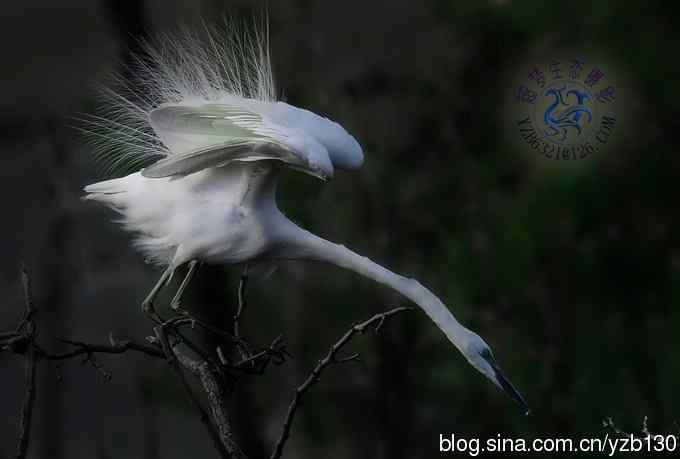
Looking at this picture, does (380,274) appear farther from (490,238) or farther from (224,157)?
(490,238)

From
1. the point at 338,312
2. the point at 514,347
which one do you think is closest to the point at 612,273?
the point at 514,347

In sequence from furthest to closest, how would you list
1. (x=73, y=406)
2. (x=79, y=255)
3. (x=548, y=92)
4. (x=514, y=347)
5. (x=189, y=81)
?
(x=73, y=406) → (x=514, y=347) → (x=79, y=255) → (x=548, y=92) → (x=189, y=81)

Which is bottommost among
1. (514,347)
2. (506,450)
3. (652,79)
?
(506,450)

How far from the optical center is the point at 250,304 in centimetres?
548

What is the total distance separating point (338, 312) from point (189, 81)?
3.02m

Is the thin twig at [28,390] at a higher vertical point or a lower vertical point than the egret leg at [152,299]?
lower

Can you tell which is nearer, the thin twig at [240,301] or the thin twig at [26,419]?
the thin twig at [26,419]

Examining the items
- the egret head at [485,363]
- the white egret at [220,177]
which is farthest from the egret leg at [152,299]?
the egret head at [485,363]

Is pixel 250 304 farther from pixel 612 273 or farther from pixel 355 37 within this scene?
pixel 612 273

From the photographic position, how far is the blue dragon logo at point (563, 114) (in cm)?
394

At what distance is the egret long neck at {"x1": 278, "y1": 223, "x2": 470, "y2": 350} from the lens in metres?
2.11

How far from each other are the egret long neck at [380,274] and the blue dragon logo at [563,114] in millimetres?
1898

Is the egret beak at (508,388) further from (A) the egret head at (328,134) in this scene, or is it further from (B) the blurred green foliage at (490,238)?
(B) the blurred green foliage at (490,238)

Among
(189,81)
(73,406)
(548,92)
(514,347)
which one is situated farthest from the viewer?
(73,406)
